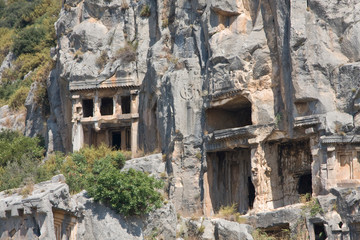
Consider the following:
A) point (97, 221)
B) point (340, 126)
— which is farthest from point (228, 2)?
point (97, 221)

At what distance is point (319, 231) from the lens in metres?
32.6

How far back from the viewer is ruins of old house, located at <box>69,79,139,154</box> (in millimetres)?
44125

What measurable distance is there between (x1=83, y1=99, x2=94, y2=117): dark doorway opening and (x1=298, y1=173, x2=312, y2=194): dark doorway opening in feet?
44.8

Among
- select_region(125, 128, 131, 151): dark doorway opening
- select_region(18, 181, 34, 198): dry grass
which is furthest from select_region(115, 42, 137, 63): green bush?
select_region(18, 181, 34, 198): dry grass

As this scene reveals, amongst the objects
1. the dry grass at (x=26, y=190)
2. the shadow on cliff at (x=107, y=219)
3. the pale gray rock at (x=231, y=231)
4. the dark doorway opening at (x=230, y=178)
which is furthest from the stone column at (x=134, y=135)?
the dry grass at (x=26, y=190)

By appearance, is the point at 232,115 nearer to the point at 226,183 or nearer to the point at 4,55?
the point at 226,183

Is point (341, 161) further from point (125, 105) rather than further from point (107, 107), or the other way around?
point (107, 107)

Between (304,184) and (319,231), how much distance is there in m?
4.67

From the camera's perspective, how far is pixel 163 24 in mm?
42031

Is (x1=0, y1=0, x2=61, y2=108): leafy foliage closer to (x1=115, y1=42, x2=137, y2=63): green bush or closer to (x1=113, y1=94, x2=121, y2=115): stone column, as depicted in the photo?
(x1=113, y1=94, x2=121, y2=115): stone column

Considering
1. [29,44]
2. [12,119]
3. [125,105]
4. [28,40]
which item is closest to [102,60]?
[125,105]

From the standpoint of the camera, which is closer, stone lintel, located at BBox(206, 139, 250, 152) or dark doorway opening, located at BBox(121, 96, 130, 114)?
stone lintel, located at BBox(206, 139, 250, 152)

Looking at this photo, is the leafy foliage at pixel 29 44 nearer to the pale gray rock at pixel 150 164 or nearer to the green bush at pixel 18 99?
the green bush at pixel 18 99

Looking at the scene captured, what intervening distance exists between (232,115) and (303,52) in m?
6.27
